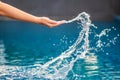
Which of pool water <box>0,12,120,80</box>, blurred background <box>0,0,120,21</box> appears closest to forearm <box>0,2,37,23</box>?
pool water <box>0,12,120,80</box>

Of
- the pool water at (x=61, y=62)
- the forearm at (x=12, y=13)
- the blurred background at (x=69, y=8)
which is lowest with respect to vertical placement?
the pool water at (x=61, y=62)

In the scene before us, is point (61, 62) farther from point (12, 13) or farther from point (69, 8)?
point (69, 8)

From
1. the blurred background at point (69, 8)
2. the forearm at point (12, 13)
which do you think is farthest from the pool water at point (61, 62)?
the blurred background at point (69, 8)

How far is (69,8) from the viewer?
1712cm

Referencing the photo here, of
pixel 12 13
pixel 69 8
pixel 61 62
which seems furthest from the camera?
pixel 69 8

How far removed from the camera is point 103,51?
722cm

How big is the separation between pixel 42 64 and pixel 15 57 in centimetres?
102

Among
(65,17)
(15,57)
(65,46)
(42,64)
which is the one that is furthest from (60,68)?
(65,17)

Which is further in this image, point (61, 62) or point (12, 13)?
point (61, 62)

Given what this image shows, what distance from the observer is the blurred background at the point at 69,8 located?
1688 centimetres

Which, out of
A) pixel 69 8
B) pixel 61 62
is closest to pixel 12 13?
pixel 61 62

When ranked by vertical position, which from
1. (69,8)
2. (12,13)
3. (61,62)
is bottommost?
(61,62)

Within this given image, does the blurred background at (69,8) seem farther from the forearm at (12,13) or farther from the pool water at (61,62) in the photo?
the forearm at (12,13)

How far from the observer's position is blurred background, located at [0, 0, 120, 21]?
55.4ft
